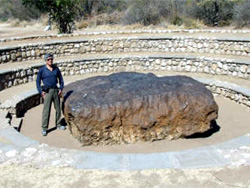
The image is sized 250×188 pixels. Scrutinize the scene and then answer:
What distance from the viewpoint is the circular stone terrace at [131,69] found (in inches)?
176

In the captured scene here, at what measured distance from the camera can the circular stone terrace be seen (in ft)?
14.7

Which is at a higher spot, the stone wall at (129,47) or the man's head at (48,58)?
the man's head at (48,58)

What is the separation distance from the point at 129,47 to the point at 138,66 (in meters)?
1.43

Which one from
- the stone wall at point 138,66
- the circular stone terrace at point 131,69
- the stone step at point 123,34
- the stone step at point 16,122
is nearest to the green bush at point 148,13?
the stone step at point 123,34

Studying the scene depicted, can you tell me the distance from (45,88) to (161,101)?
2.25 meters

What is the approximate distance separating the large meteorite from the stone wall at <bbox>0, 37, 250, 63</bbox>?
592 centimetres

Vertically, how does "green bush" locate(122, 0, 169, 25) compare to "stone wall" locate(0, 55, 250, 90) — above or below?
above

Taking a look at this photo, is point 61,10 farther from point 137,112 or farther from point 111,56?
point 137,112

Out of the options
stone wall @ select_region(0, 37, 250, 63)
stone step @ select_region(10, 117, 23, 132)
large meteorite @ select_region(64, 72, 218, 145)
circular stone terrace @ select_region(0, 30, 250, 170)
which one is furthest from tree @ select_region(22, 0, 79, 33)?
large meteorite @ select_region(64, 72, 218, 145)

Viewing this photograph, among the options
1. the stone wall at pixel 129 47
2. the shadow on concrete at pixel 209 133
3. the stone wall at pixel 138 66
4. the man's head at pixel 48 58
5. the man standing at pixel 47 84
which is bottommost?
the shadow on concrete at pixel 209 133

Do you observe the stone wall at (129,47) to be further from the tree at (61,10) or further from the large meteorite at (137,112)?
the large meteorite at (137,112)

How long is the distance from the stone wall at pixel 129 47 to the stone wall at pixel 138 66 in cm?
133

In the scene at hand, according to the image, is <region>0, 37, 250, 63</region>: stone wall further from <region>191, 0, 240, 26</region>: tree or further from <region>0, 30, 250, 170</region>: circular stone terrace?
<region>191, 0, 240, 26</region>: tree

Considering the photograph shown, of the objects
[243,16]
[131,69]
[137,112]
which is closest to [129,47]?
[131,69]
